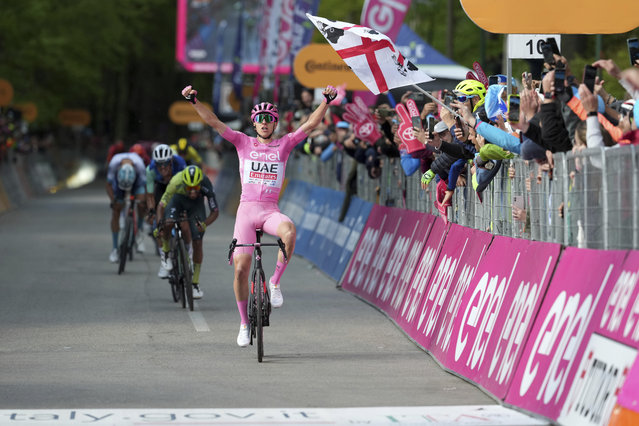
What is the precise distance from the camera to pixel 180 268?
17.3 metres

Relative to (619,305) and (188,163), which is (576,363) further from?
(188,163)

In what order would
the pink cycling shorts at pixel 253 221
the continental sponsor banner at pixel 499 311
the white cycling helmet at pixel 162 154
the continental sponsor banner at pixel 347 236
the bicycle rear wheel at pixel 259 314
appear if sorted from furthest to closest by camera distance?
1. the continental sponsor banner at pixel 347 236
2. the white cycling helmet at pixel 162 154
3. the pink cycling shorts at pixel 253 221
4. the bicycle rear wheel at pixel 259 314
5. the continental sponsor banner at pixel 499 311

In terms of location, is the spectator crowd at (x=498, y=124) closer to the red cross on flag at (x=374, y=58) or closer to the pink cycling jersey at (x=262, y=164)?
the red cross on flag at (x=374, y=58)

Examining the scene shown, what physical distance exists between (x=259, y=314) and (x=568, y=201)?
3.42 meters

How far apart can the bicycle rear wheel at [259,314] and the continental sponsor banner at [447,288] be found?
4.77ft

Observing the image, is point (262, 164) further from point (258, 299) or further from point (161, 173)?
point (161, 173)

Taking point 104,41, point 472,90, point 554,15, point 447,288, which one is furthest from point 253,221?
point 104,41

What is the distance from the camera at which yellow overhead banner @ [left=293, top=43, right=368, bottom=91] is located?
28703 mm

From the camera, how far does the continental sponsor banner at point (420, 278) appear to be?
14203 mm

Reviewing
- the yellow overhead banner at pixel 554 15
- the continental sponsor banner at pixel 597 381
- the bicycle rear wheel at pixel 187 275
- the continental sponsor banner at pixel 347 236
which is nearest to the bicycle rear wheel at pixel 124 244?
the continental sponsor banner at pixel 347 236

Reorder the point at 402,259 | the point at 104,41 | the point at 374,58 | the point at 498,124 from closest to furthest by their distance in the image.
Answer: the point at 498,124, the point at 374,58, the point at 402,259, the point at 104,41

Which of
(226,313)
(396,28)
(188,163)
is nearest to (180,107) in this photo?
(396,28)

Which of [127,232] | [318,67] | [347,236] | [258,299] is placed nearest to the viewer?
[258,299]

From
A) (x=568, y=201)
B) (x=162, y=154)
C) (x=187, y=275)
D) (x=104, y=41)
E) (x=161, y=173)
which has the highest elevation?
(x=104, y=41)
